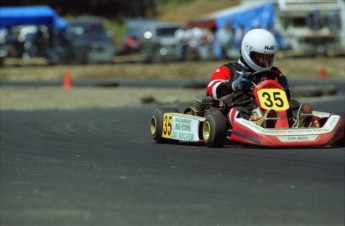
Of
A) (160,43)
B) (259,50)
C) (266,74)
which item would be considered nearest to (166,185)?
(266,74)

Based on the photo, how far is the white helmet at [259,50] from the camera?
389 inches

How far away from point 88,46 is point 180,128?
25.4 m

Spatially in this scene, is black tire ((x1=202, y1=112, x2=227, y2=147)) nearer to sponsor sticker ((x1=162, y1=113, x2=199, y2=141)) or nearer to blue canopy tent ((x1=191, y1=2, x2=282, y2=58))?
sponsor sticker ((x1=162, y1=113, x2=199, y2=141))

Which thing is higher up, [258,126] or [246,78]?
[246,78]

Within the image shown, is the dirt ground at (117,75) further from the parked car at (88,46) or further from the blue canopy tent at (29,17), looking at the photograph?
the parked car at (88,46)

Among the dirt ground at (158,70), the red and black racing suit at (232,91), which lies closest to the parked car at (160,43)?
the dirt ground at (158,70)

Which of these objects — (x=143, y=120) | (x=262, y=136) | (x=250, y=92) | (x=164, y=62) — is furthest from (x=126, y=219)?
(x=164, y=62)

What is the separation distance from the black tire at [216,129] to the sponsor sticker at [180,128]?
339 mm

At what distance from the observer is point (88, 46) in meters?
35.0

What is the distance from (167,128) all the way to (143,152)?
968 mm

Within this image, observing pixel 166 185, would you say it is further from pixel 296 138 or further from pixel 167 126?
pixel 167 126

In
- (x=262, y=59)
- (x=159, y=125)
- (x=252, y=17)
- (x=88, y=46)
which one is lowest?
(x=88, y=46)

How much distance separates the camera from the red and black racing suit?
31.8 ft

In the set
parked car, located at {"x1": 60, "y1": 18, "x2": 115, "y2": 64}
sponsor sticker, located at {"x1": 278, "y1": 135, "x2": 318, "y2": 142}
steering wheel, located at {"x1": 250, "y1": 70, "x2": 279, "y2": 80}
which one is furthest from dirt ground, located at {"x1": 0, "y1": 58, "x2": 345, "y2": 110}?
sponsor sticker, located at {"x1": 278, "y1": 135, "x2": 318, "y2": 142}
